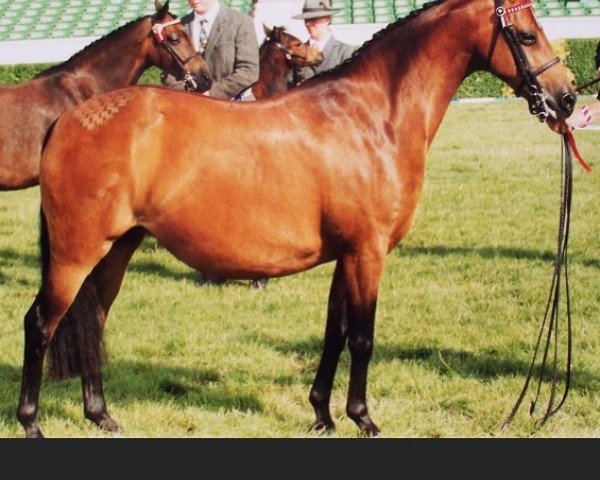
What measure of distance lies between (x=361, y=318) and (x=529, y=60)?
138 centimetres

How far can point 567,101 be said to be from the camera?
4.23 meters

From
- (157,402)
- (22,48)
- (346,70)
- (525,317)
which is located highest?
(346,70)

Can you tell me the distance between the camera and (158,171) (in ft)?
13.8

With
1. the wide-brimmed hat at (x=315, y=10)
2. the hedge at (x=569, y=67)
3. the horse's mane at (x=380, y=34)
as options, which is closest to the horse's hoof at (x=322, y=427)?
the horse's mane at (x=380, y=34)

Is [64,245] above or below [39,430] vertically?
above

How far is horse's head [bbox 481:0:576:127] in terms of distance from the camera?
4172mm

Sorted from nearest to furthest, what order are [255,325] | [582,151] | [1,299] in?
[255,325]
[1,299]
[582,151]

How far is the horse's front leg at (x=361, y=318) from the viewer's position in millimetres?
4281

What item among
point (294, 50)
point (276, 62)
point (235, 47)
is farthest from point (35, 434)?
point (276, 62)

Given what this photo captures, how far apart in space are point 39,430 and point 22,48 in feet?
84.2

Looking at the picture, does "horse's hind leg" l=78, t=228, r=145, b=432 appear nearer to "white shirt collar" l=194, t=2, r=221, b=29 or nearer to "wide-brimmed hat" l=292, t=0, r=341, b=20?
"white shirt collar" l=194, t=2, r=221, b=29

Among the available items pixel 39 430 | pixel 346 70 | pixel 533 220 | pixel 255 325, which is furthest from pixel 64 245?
pixel 533 220

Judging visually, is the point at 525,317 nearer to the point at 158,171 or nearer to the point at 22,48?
the point at 158,171

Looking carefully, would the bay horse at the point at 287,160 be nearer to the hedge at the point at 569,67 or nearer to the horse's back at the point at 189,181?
the horse's back at the point at 189,181
